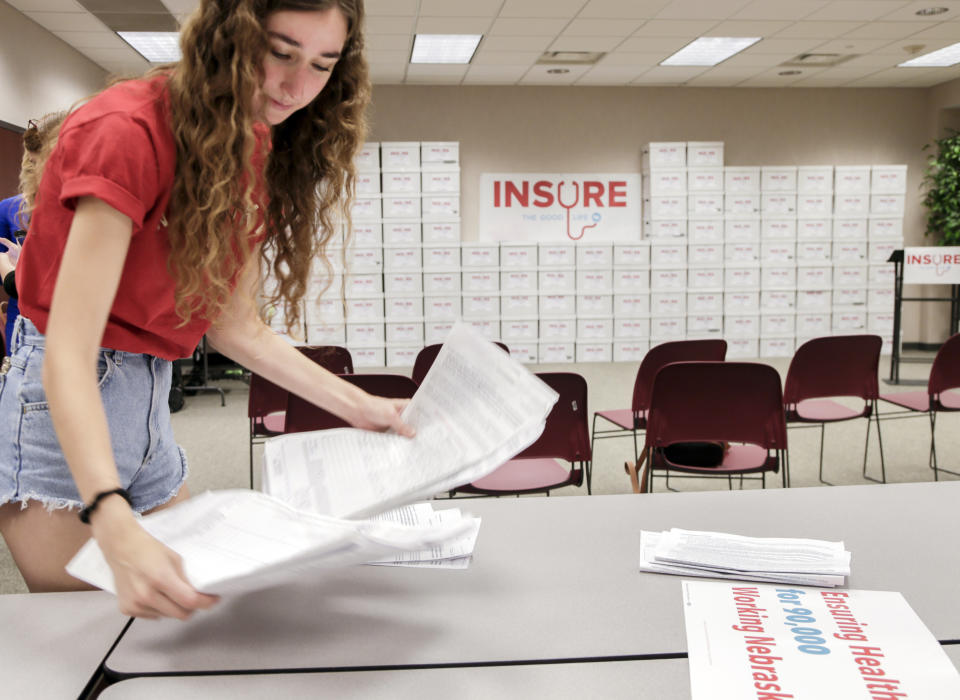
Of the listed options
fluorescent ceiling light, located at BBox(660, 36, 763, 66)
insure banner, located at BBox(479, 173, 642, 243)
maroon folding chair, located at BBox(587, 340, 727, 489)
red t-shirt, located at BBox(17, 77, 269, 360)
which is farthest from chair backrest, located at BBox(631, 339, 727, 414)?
insure banner, located at BBox(479, 173, 642, 243)

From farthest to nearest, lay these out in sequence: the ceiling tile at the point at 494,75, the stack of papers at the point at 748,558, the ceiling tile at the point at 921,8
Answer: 1. the ceiling tile at the point at 494,75
2. the ceiling tile at the point at 921,8
3. the stack of papers at the point at 748,558

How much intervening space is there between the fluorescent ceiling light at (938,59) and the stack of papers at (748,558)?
25.0 ft

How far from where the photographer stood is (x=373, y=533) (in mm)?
654

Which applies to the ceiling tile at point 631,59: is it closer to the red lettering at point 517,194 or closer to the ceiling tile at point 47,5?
the red lettering at point 517,194

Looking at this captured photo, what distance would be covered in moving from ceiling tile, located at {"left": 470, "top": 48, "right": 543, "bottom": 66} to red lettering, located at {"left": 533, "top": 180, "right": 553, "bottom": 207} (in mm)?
1370

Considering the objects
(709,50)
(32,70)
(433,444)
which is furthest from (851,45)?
(433,444)

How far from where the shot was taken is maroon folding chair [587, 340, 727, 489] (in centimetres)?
318

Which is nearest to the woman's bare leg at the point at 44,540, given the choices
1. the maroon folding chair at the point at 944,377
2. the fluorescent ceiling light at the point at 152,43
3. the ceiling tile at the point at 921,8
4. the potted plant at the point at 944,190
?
the maroon folding chair at the point at 944,377

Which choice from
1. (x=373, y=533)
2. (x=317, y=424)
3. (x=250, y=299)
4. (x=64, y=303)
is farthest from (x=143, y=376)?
(x=317, y=424)

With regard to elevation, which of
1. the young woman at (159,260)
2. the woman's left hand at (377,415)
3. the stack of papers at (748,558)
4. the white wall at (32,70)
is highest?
the white wall at (32,70)

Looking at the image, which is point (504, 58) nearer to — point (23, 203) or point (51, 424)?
point (23, 203)

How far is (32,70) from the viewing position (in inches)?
222

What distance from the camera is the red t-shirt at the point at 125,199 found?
0.75 metres

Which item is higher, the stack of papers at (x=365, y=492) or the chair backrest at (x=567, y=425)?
the stack of papers at (x=365, y=492)
